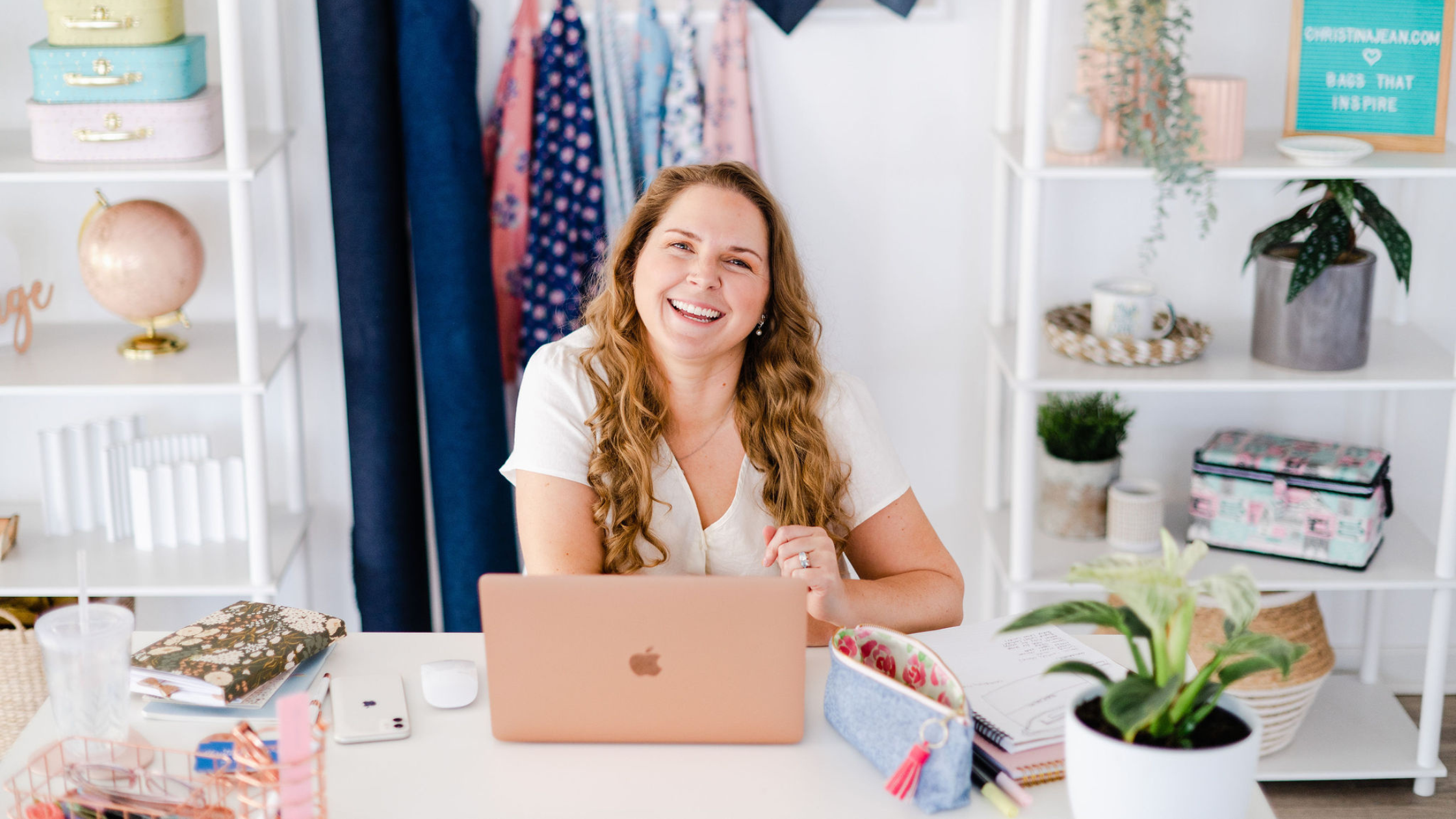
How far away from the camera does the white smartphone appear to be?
4.84 ft

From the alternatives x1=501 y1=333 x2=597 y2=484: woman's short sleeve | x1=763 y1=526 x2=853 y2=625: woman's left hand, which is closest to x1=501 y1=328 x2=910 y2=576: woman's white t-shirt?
x1=501 y1=333 x2=597 y2=484: woman's short sleeve

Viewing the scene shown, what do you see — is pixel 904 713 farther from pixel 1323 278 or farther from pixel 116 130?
pixel 116 130

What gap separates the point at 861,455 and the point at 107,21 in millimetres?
1528

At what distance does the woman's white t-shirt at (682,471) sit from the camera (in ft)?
6.41

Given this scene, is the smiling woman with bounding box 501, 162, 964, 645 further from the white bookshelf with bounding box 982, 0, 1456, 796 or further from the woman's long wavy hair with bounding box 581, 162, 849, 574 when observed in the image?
the white bookshelf with bounding box 982, 0, 1456, 796

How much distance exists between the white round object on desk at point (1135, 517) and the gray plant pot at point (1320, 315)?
13.6 inches

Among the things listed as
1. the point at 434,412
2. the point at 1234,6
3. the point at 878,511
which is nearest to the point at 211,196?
the point at 434,412

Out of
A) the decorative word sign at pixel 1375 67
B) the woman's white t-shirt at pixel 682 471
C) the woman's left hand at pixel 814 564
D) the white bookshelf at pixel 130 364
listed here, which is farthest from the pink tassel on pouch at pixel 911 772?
the decorative word sign at pixel 1375 67

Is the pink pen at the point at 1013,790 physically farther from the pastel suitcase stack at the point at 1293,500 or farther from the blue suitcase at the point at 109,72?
the blue suitcase at the point at 109,72

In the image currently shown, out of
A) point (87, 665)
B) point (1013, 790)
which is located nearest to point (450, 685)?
point (87, 665)

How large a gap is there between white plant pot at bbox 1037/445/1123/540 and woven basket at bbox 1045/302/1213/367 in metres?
0.23

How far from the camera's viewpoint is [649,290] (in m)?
1.97

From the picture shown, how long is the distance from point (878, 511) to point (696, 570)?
0.90 feet

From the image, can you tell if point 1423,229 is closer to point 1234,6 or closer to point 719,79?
point 1234,6
